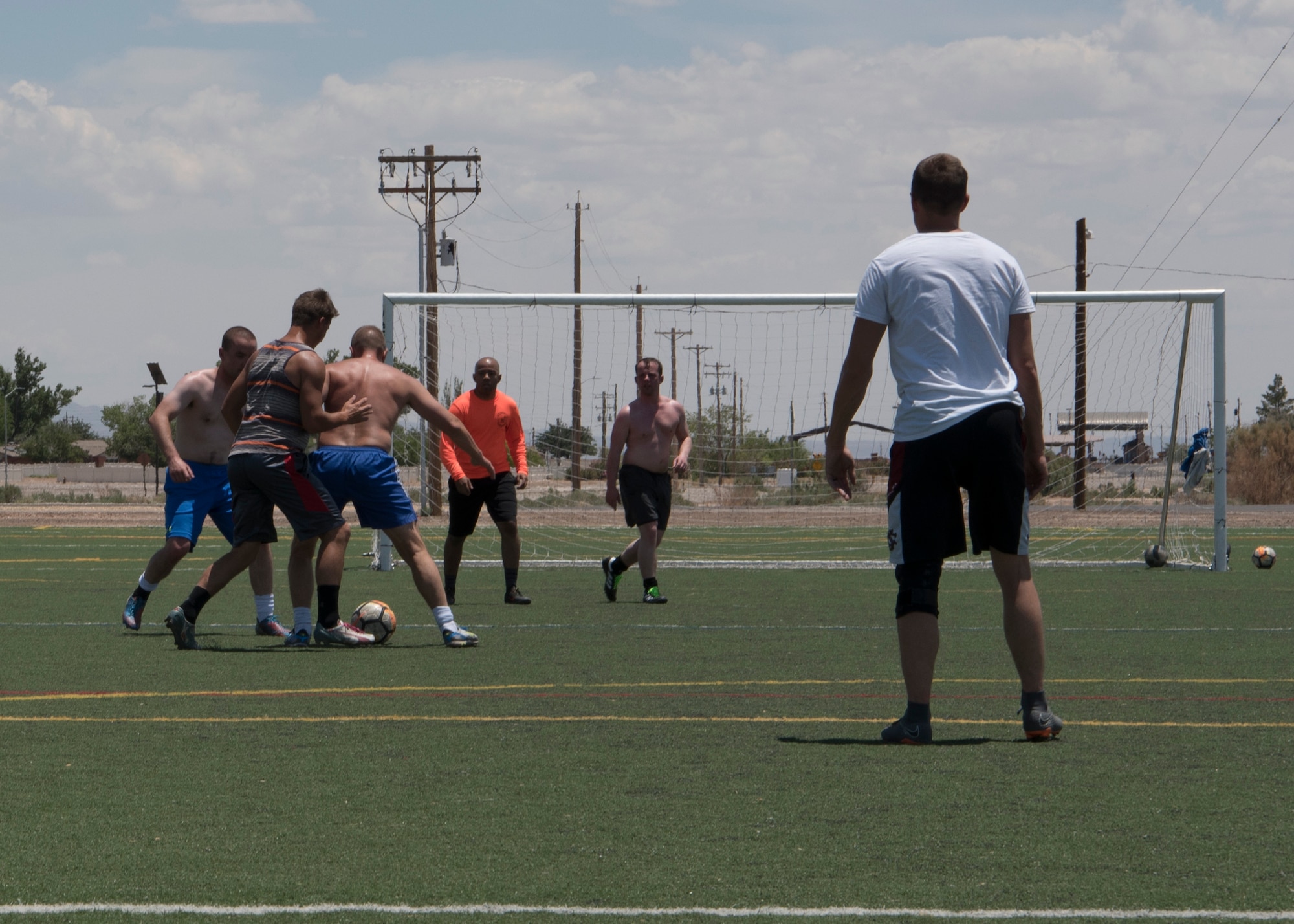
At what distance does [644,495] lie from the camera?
12352mm

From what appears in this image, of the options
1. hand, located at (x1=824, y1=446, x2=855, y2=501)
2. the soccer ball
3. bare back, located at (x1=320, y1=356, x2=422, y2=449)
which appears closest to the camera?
hand, located at (x1=824, y1=446, x2=855, y2=501)

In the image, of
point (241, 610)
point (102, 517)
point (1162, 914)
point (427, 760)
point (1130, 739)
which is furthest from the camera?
point (102, 517)

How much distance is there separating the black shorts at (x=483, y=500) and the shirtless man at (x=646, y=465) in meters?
0.82

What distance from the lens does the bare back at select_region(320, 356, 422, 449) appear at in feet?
29.3

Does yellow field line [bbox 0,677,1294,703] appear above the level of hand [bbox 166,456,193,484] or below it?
below

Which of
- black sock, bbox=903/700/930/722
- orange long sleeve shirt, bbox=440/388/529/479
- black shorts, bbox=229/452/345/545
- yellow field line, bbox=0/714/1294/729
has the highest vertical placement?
orange long sleeve shirt, bbox=440/388/529/479

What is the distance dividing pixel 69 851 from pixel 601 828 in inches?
54.2

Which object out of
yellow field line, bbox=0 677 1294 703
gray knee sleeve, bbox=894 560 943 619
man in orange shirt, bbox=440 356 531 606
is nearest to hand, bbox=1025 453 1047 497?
gray knee sleeve, bbox=894 560 943 619

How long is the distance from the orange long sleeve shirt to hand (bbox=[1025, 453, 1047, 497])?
7023mm

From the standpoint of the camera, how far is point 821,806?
4426 millimetres

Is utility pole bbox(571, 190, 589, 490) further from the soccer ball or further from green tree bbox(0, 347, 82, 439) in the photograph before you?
green tree bbox(0, 347, 82, 439)

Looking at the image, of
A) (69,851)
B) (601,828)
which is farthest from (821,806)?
(69,851)

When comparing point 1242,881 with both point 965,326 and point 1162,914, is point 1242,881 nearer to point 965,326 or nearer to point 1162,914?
point 1162,914

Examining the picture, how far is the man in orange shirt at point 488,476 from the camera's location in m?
12.2
